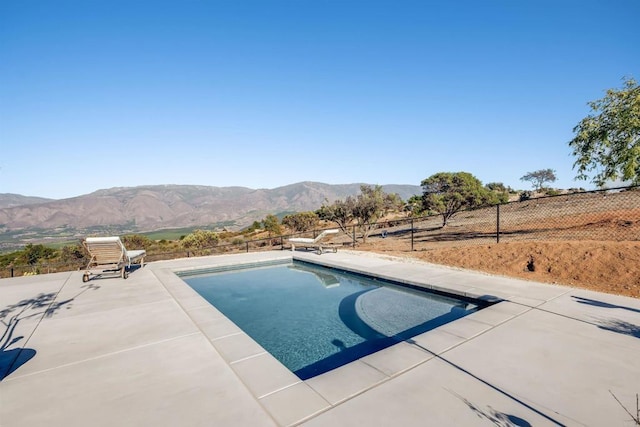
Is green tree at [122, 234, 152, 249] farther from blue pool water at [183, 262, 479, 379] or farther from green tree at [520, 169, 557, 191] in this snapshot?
green tree at [520, 169, 557, 191]

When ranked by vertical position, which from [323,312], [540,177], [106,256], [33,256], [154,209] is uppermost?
[540,177]

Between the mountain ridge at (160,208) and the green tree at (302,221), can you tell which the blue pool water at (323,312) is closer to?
the green tree at (302,221)

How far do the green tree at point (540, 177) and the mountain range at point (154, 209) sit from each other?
30498 mm

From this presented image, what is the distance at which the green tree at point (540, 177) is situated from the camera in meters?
63.7

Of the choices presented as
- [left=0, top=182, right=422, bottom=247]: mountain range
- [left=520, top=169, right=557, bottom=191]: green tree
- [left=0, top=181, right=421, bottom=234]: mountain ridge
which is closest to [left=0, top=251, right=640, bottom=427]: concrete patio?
[left=0, top=181, right=421, bottom=234]: mountain ridge

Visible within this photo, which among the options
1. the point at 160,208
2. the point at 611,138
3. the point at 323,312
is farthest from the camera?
the point at 160,208

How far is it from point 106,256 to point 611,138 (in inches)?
618

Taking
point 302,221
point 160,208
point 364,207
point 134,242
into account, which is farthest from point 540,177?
point 160,208

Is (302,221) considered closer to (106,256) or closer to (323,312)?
(106,256)

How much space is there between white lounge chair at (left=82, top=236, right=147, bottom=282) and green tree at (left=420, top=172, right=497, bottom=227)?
20475 millimetres

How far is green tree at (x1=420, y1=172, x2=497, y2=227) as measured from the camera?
22.3 meters

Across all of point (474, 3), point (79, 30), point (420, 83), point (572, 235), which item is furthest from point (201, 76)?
point (572, 235)

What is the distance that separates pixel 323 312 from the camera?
5293 mm

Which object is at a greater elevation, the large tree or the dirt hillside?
the large tree
